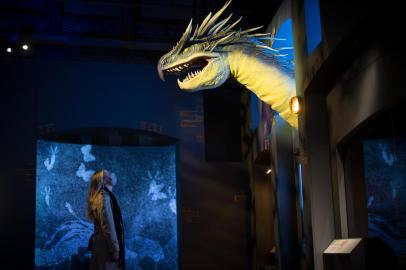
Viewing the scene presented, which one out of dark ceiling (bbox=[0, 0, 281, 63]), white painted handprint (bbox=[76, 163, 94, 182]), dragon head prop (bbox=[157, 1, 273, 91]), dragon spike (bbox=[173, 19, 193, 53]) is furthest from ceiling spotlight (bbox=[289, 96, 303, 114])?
white painted handprint (bbox=[76, 163, 94, 182])

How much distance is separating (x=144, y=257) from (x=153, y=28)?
114 inches

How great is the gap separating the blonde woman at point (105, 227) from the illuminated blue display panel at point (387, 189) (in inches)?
79.9

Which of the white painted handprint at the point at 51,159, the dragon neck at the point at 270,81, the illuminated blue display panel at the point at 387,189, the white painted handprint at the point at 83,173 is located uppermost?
the dragon neck at the point at 270,81

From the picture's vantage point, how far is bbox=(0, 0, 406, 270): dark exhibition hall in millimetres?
4945

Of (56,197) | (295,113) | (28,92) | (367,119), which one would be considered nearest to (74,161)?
(56,197)

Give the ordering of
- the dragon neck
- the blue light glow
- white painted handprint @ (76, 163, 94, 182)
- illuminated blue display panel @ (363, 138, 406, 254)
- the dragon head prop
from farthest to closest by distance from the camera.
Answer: white painted handprint @ (76, 163, 94, 182)
the dragon head prop
the dragon neck
the blue light glow
illuminated blue display panel @ (363, 138, 406, 254)

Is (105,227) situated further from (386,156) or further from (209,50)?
(386,156)

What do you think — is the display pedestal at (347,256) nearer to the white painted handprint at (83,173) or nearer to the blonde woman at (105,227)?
the blonde woman at (105,227)

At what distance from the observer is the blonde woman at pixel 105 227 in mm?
4883

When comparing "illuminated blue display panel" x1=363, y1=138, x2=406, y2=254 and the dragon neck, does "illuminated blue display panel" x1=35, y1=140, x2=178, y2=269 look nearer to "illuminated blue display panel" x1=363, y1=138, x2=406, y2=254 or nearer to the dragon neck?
the dragon neck

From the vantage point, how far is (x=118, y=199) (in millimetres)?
7824

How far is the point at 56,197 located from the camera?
7.43m

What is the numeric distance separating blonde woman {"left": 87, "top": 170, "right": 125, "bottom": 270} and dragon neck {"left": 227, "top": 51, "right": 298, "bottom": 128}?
1.45 metres

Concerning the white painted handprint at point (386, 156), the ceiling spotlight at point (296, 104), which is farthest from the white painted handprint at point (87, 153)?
the white painted handprint at point (386, 156)
